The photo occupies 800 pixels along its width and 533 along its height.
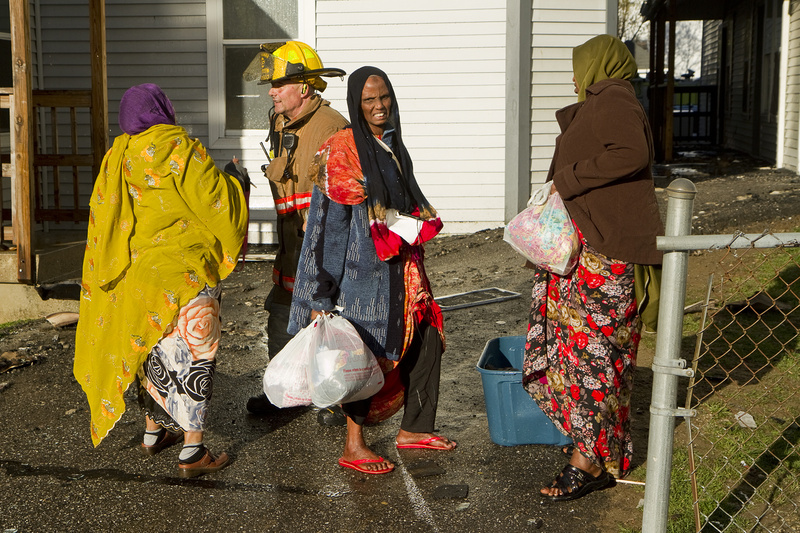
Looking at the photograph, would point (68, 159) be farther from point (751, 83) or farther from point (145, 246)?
point (751, 83)

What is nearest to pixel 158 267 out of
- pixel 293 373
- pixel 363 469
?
pixel 293 373

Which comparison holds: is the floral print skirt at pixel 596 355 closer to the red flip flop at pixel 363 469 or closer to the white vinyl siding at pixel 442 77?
the red flip flop at pixel 363 469

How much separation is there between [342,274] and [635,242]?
1289 millimetres

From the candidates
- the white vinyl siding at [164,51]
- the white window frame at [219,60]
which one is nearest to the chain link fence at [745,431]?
the white window frame at [219,60]

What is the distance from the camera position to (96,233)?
3.91 m

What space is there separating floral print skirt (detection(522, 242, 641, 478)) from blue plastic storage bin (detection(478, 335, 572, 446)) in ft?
0.78

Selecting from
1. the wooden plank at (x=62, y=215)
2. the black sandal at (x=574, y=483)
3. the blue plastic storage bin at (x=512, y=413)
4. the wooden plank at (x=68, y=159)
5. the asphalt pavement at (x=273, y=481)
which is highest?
the wooden plank at (x=68, y=159)

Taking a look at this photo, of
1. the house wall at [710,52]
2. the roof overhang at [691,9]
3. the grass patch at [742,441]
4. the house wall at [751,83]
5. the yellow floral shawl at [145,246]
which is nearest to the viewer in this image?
the grass patch at [742,441]

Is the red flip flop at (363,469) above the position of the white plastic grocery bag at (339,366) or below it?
below

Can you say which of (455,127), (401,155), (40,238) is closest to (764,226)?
(455,127)

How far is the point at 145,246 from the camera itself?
12.8 feet

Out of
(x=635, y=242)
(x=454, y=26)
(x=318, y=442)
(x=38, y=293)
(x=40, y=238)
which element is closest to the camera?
(x=635, y=242)

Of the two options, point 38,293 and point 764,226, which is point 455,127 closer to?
point 764,226

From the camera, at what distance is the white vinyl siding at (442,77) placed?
945 centimetres
